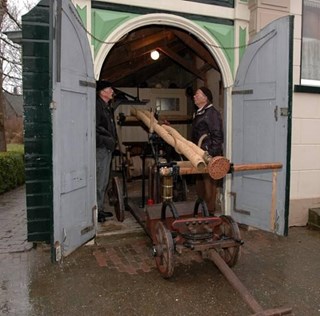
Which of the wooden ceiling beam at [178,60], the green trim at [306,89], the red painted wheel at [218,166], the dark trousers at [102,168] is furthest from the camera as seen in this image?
the wooden ceiling beam at [178,60]

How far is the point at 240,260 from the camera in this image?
449cm

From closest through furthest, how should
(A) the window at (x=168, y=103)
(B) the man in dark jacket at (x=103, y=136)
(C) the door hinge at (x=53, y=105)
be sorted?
1. (C) the door hinge at (x=53, y=105)
2. (B) the man in dark jacket at (x=103, y=136)
3. (A) the window at (x=168, y=103)

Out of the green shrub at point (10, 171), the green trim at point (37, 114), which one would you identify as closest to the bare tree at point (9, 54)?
the green shrub at point (10, 171)

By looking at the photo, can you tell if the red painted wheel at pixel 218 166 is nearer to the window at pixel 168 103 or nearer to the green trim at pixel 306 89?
the green trim at pixel 306 89

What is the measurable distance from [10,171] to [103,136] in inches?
228

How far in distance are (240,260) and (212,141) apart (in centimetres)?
168

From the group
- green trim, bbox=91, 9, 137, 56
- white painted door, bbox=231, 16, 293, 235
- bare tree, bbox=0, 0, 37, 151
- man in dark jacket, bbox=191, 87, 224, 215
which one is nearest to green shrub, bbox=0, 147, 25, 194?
bare tree, bbox=0, 0, 37, 151

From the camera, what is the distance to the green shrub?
9.35 meters

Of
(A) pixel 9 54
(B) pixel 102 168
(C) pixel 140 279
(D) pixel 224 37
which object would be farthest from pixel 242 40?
(A) pixel 9 54

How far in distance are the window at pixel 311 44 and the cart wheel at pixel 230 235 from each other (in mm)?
Answer: 3120

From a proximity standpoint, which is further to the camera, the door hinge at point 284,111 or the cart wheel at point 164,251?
the door hinge at point 284,111

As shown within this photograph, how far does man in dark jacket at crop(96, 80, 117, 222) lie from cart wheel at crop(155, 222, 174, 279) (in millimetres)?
1676

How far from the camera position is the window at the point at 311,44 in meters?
5.97

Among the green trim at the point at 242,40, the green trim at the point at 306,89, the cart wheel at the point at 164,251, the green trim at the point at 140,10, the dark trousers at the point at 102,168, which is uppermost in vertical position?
the green trim at the point at 140,10
